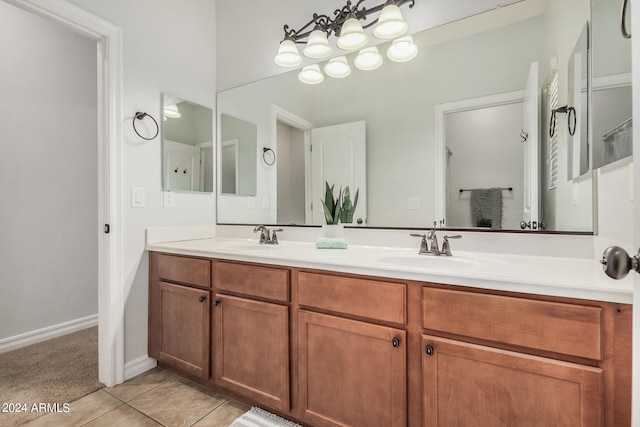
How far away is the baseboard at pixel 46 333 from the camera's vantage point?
2.22 m

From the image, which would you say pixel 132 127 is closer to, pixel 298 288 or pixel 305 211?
pixel 305 211

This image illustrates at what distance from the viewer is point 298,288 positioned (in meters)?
1.32

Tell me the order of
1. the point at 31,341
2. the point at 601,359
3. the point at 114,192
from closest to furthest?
the point at 601,359 → the point at 114,192 → the point at 31,341

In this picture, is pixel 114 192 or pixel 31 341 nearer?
pixel 114 192

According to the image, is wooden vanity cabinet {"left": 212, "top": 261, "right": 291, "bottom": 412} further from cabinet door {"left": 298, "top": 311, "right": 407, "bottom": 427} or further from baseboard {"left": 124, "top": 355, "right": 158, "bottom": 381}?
baseboard {"left": 124, "top": 355, "right": 158, "bottom": 381}

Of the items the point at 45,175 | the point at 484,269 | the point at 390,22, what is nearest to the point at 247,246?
the point at 484,269

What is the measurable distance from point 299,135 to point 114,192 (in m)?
1.12

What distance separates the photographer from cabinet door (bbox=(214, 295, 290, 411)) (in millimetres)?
1364

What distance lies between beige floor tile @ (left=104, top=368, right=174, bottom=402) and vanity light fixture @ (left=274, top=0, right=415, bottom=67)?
2034mm

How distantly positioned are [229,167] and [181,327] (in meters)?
1.17

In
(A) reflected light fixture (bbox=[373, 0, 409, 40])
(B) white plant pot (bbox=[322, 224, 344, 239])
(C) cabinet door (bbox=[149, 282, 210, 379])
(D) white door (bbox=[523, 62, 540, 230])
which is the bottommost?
(C) cabinet door (bbox=[149, 282, 210, 379])

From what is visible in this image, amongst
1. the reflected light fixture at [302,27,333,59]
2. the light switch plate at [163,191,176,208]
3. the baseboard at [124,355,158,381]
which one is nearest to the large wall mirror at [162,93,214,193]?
the light switch plate at [163,191,176,208]

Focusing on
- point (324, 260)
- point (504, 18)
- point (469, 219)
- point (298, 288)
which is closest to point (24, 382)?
point (298, 288)

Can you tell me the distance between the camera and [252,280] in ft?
4.79
